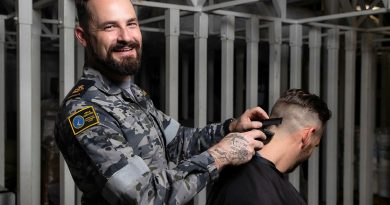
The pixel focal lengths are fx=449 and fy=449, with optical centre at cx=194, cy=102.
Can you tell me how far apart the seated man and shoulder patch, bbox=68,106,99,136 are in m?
0.61

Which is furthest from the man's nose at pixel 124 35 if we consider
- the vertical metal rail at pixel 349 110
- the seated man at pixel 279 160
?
the vertical metal rail at pixel 349 110

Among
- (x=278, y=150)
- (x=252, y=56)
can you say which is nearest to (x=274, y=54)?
(x=252, y=56)

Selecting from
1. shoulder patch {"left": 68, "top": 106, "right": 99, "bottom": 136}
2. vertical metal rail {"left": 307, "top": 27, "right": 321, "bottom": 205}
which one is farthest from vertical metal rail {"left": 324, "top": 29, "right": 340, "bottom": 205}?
shoulder patch {"left": 68, "top": 106, "right": 99, "bottom": 136}

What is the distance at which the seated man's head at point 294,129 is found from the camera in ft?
5.67

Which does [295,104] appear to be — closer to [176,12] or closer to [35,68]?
[176,12]

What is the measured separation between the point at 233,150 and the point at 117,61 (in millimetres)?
452

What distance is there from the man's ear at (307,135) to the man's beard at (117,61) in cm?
72

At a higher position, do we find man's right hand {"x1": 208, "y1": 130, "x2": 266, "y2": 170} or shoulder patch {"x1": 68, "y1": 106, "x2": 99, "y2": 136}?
shoulder patch {"x1": 68, "y1": 106, "x2": 99, "y2": 136}

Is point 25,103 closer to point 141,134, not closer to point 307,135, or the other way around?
point 141,134

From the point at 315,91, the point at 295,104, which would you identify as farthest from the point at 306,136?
the point at 315,91

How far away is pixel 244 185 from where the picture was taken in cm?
162

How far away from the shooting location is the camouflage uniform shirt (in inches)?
47.4

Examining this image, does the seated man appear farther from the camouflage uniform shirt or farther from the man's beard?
the man's beard

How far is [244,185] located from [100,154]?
0.61m
